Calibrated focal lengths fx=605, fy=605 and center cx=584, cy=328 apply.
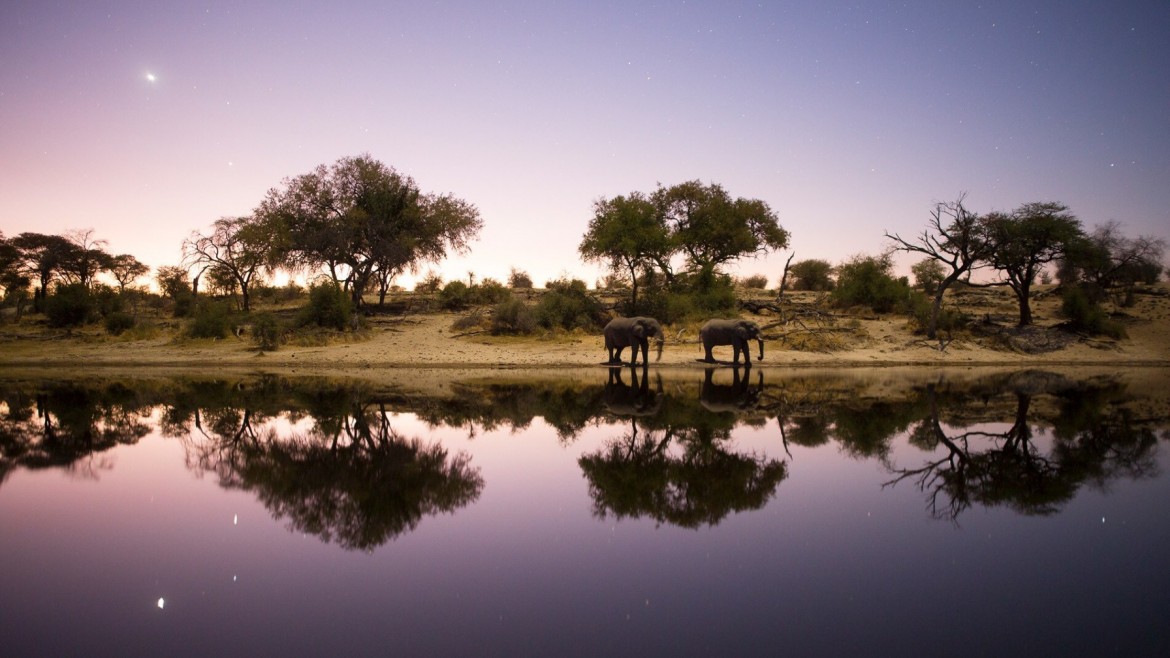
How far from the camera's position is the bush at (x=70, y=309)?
33.1 meters

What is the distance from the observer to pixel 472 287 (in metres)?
39.7

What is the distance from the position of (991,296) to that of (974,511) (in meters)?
40.6

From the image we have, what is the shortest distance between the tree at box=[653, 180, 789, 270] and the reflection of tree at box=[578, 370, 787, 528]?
79.5 feet

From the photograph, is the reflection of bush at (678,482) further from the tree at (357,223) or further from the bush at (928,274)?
the bush at (928,274)

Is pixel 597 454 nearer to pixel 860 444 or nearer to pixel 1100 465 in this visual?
pixel 860 444

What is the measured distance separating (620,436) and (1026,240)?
101ft

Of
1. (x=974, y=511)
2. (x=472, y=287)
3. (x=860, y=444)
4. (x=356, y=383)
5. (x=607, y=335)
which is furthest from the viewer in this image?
(x=472, y=287)

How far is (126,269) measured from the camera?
Result: 50406 mm

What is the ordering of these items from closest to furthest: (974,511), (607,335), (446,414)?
1. (974,511)
2. (446,414)
3. (607,335)

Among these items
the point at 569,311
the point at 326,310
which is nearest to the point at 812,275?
the point at 569,311

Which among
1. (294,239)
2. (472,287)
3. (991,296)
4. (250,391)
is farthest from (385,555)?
(991,296)

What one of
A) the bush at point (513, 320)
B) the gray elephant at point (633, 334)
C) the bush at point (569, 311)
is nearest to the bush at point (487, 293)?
the bush at point (569, 311)

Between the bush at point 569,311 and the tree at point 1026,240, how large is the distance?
20623 millimetres

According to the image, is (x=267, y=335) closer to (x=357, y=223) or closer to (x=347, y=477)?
(x=357, y=223)
